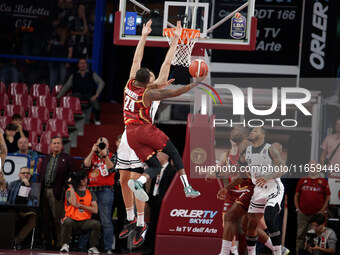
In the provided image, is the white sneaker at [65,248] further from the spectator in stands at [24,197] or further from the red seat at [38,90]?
the red seat at [38,90]

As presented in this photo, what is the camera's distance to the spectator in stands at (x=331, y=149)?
1334 cm

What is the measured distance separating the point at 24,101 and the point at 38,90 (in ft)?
1.77

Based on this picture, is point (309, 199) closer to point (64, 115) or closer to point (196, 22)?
point (196, 22)

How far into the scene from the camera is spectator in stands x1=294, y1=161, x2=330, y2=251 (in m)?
13.0

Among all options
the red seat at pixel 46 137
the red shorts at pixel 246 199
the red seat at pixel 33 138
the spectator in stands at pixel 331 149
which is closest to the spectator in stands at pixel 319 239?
the spectator in stands at pixel 331 149

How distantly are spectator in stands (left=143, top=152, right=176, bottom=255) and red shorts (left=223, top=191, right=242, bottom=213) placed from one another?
1218 millimetres

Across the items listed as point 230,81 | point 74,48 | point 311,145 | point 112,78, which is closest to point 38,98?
point 74,48

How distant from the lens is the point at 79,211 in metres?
12.6

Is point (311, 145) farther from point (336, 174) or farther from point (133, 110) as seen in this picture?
point (133, 110)

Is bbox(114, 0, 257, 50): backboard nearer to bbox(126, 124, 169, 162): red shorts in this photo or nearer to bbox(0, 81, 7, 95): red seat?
bbox(126, 124, 169, 162): red shorts

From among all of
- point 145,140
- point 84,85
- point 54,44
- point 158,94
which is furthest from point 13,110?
point 158,94

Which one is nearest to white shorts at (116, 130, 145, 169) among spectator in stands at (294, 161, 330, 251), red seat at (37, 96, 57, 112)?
spectator in stands at (294, 161, 330, 251)

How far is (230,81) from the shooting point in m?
18.6

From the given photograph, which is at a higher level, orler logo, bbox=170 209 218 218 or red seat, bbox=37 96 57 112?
red seat, bbox=37 96 57 112
